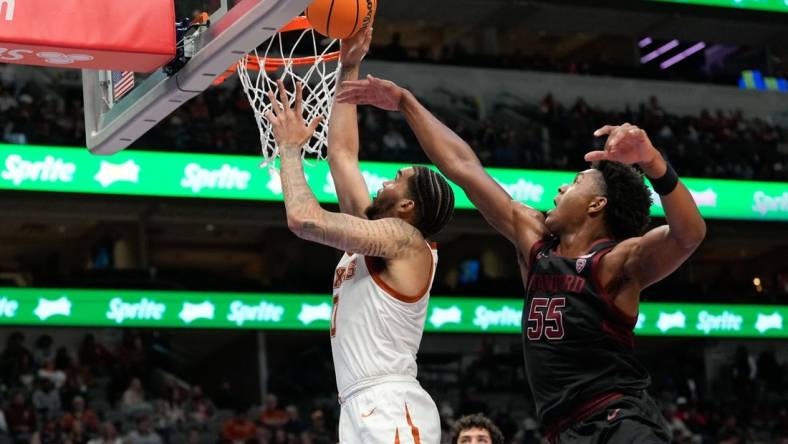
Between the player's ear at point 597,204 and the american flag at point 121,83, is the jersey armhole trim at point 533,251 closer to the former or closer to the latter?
the player's ear at point 597,204

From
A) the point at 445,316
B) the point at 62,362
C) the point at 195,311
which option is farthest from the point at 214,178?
the point at 445,316

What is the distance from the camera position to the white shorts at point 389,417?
4094mm

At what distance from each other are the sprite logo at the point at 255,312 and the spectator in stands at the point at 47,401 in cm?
322

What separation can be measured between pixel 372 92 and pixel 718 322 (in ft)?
55.1

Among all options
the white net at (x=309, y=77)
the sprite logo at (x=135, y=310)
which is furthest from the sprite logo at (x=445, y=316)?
the white net at (x=309, y=77)

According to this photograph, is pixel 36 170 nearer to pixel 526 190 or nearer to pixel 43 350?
pixel 43 350

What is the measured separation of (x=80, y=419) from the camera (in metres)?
14.0

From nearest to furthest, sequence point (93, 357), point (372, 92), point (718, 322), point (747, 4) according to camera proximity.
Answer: point (372, 92) < point (93, 357) < point (718, 322) < point (747, 4)

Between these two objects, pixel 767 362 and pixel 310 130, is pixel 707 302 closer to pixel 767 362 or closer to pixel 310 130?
pixel 767 362

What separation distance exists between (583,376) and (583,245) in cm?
48

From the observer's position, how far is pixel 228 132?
58.8 ft

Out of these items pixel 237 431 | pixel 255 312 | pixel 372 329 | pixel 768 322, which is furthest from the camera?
pixel 768 322

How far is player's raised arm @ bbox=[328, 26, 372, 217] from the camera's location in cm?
457

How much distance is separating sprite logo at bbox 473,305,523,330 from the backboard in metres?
13.1
